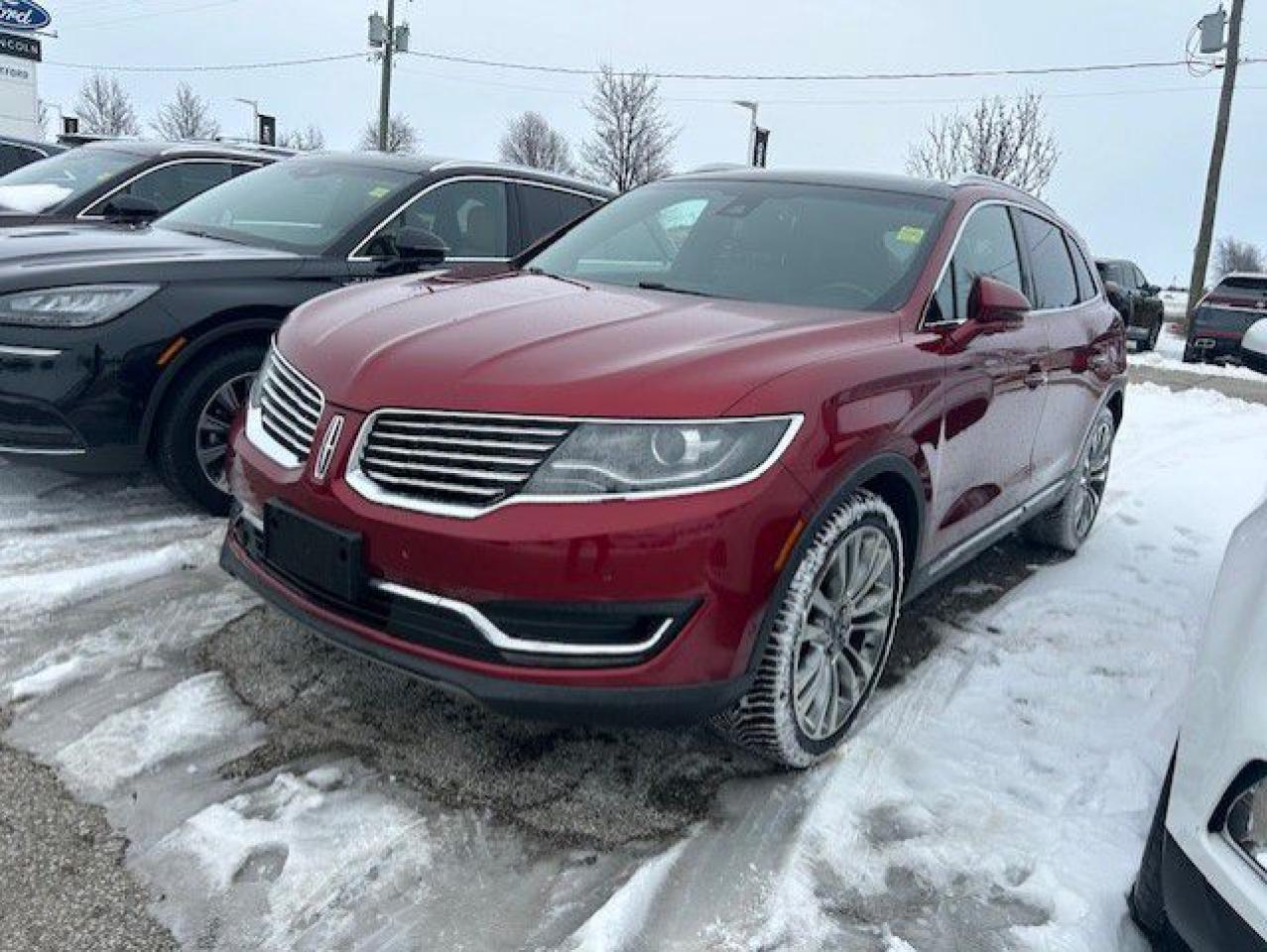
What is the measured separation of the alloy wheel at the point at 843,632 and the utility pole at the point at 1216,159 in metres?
21.9

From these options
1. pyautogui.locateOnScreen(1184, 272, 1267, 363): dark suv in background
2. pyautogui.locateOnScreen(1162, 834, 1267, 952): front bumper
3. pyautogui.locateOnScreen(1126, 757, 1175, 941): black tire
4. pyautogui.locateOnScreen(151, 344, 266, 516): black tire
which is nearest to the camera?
pyautogui.locateOnScreen(1162, 834, 1267, 952): front bumper

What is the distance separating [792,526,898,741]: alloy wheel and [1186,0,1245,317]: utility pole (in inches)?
864

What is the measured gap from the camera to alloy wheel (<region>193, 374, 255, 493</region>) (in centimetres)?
Answer: 435

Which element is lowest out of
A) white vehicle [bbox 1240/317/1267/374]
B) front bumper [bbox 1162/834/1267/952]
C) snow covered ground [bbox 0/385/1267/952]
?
→ snow covered ground [bbox 0/385/1267/952]

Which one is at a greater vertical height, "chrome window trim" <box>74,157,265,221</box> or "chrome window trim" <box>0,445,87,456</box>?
"chrome window trim" <box>74,157,265,221</box>

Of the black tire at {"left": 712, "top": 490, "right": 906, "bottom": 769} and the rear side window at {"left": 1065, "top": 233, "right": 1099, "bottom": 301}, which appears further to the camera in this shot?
Result: the rear side window at {"left": 1065, "top": 233, "right": 1099, "bottom": 301}

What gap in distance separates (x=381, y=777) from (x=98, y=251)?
2.85 m

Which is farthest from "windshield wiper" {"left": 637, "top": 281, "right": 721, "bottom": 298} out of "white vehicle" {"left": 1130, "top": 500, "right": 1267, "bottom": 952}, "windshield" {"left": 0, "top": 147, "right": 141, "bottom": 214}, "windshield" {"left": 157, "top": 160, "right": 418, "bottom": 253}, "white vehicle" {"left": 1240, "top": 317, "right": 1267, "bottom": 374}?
"windshield" {"left": 0, "top": 147, "right": 141, "bottom": 214}

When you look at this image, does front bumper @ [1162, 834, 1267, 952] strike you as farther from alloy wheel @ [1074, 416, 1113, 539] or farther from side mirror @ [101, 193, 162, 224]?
side mirror @ [101, 193, 162, 224]

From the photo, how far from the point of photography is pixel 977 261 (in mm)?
3693

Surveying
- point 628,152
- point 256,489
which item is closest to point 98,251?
point 256,489

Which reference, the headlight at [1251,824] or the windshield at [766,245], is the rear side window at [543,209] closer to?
the windshield at [766,245]

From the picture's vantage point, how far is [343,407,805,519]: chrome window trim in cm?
235

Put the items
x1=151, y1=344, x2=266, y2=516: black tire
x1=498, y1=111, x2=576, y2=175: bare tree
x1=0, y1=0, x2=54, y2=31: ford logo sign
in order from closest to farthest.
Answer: x1=151, y1=344, x2=266, y2=516: black tire, x1=0, y1=0, x2=54, y2=31: ford logo sign, x1=498, y1=111, x2=576, y2=175: bare tree
